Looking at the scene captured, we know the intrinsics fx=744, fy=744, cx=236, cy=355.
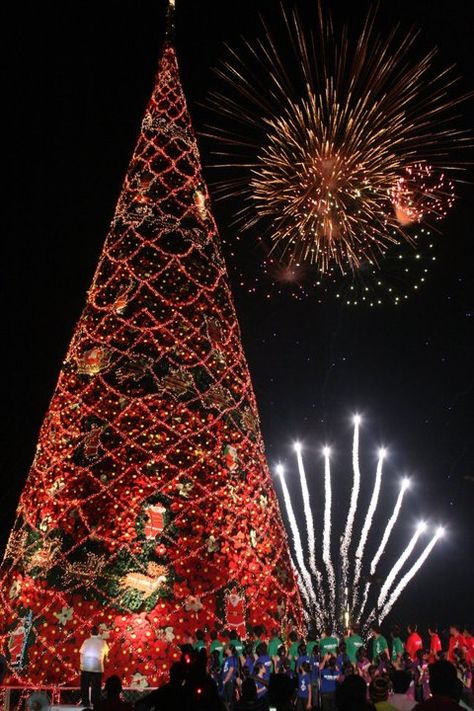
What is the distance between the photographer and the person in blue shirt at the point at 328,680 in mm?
11039

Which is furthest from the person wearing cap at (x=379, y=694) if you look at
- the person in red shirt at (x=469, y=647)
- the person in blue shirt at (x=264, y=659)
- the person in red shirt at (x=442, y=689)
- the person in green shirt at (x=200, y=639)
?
the person in red shirt at (x=469, y=647)

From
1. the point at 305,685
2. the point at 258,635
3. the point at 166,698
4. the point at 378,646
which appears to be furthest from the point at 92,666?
the point at 378,646

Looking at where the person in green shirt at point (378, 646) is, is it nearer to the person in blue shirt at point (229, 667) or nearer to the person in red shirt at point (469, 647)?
the person in red shirt at point (469, 647)

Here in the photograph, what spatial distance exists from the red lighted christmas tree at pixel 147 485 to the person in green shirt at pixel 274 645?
0.15 m

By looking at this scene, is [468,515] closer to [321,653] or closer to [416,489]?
[416,489]

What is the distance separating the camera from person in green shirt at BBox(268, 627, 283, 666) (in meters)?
10.5

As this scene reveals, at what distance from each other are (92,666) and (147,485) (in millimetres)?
2456

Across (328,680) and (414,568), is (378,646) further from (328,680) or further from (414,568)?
(414,568)

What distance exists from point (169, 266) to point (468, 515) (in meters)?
21.4

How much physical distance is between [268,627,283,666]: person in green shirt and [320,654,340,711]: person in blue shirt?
898 mm

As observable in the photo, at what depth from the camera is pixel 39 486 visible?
11.0 meters

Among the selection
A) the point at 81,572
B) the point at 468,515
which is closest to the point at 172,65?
the point at 81,572

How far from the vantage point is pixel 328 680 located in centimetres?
1109

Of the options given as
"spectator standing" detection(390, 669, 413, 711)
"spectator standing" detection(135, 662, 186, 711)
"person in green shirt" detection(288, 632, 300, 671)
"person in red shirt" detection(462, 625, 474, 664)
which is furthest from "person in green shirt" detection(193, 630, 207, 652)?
"person in red shirt" detection(462, 625, 474, 664)
